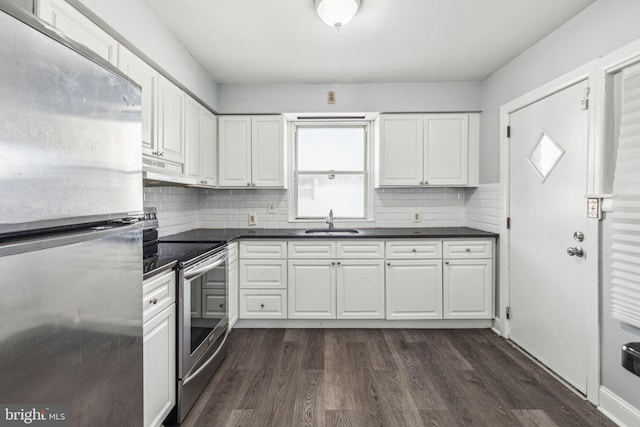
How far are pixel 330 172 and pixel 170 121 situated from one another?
6.28 feet

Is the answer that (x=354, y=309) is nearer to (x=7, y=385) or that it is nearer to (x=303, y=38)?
(x=303, y=38)

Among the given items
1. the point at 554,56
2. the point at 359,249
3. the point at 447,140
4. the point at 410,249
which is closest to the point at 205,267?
the point at 359,249

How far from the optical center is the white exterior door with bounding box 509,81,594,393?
2129 millimetres

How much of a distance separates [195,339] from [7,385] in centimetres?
159

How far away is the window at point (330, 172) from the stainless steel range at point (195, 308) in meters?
1.57

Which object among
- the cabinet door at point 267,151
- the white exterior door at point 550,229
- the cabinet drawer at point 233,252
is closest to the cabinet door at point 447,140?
the white exterior door at point 550,229

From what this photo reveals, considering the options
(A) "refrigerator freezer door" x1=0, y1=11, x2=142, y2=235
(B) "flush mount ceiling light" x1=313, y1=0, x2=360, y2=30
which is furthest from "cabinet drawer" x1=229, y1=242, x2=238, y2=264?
(A) "refrigerator freezer door" x1=0, y1=11, x2=142, y2=235

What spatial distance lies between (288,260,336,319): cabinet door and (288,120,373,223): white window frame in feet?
2.50

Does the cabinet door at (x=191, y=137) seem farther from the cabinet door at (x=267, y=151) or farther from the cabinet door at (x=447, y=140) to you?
the cabinet door at (x=447, y=140)

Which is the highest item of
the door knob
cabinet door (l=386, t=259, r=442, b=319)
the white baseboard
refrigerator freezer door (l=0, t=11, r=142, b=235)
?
refrigerator freezer door (l=0, t=11, r=142, b=235)

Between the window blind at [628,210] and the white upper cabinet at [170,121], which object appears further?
the white upper cabinet at [170,121]

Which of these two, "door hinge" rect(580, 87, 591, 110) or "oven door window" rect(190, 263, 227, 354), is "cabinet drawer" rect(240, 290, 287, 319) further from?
"door hinge" rect(580, 87, 591, 110)

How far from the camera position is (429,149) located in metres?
3.46

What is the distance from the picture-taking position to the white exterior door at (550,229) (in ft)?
6.98
